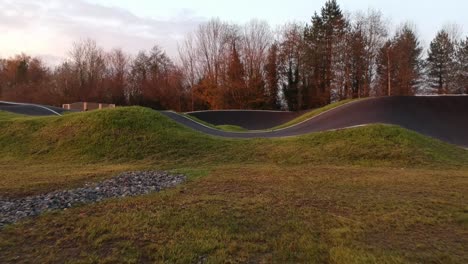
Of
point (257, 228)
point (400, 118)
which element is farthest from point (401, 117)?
point (257, 228)

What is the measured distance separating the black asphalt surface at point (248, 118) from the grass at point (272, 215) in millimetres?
17023

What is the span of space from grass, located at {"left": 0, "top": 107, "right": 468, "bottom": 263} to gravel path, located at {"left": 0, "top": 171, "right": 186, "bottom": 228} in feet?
1.18

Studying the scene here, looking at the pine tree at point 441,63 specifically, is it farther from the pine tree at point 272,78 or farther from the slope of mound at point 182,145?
the slope of mound at point 182,145

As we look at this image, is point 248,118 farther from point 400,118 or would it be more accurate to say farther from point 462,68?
point 462,68

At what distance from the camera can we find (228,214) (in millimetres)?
4633

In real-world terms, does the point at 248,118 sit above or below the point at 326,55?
below

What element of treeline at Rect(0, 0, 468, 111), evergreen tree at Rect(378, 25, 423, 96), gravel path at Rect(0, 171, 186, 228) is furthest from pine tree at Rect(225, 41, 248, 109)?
gravel path at Rect(0, 171, 186, 228)

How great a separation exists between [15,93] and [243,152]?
1727 inches

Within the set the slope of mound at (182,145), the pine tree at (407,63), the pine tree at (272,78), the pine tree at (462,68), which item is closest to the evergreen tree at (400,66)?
the pine tree at (407,63)

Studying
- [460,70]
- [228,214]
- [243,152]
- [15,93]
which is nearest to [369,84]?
[460,70]

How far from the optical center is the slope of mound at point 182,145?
36.4 feet

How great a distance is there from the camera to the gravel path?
496 centimetres

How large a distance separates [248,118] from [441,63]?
968 inches

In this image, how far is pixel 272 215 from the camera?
461cm
